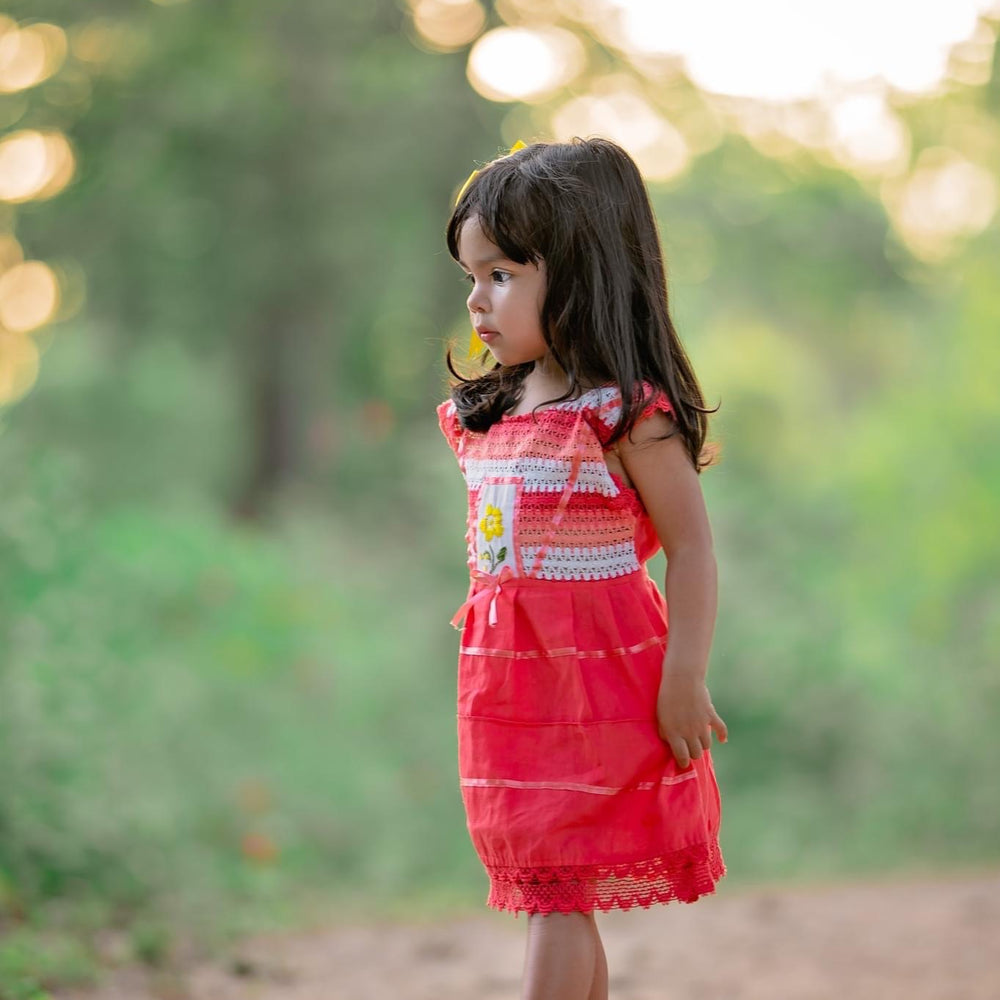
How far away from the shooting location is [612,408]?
1798mm

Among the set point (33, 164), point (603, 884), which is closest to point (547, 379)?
point (603, 884)

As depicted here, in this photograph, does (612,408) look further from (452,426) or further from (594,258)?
(452,426)

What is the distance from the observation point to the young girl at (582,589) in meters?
1.78

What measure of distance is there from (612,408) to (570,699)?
0.41m

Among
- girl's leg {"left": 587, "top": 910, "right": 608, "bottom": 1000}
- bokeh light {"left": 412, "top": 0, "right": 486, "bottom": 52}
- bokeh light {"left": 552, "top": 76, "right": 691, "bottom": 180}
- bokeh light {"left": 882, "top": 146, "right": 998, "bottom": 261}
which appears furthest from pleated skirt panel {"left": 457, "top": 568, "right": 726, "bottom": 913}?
bokeh light {"left": 412, "top": 0, "right": 486, "bottom": 52}

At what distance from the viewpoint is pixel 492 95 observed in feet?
28.9

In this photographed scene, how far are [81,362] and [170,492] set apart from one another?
1.09 m

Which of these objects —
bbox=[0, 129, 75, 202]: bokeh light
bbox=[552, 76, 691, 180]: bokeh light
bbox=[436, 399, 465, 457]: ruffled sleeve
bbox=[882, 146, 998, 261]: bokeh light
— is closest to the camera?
bbox=[436, 399, 465, 457]: ruffled sleeve

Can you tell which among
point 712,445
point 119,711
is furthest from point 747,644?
point 712,445

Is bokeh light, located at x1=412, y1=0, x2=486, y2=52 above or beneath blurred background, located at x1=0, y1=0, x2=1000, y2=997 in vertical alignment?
above

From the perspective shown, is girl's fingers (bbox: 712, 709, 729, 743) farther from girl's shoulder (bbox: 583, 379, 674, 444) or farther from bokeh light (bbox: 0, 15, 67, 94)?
bokeh light (bbox: 0, 15, 67, 94)

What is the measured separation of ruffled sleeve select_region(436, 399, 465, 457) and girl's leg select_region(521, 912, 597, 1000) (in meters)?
0.71

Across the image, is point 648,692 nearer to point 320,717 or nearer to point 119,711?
point 119,711

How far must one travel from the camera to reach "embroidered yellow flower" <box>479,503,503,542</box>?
1846 mm
